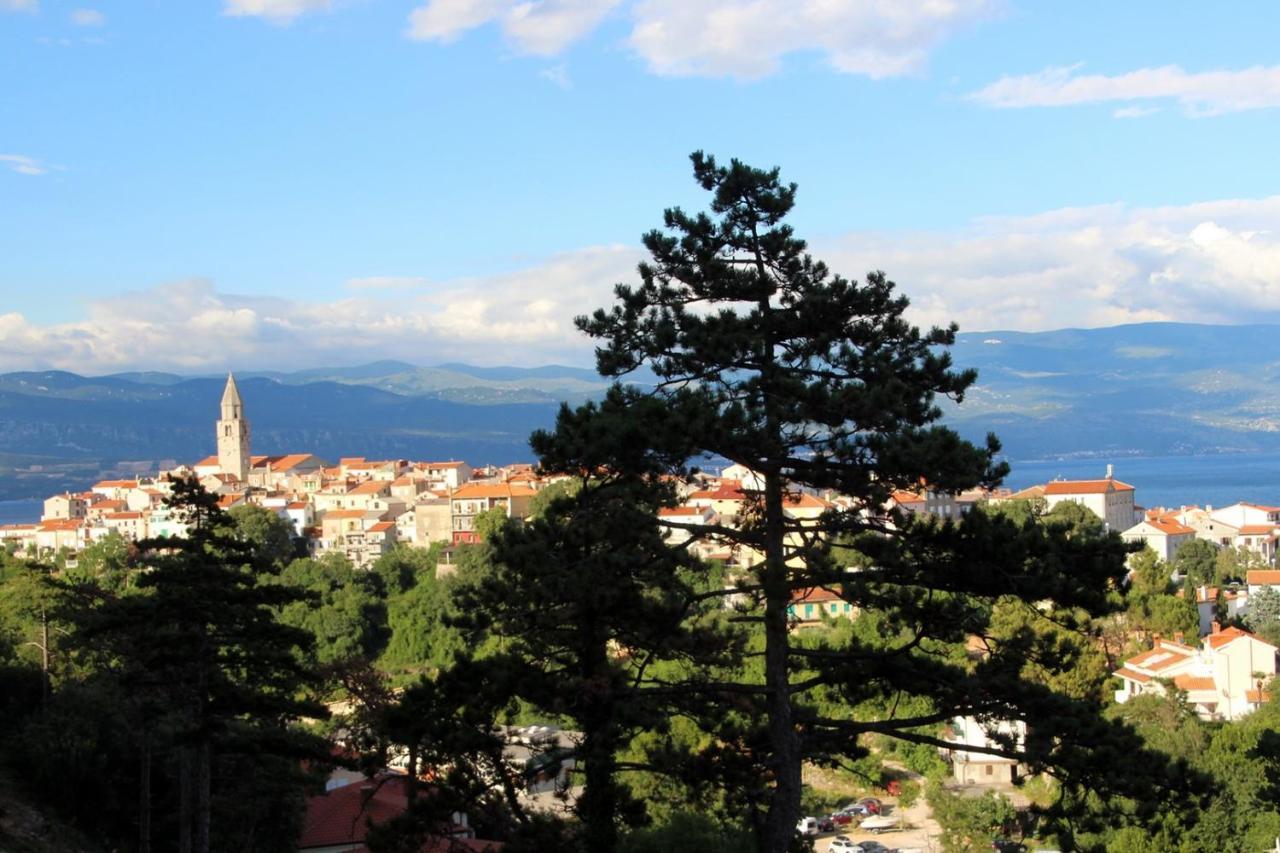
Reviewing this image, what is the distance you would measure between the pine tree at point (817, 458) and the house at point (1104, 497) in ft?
205

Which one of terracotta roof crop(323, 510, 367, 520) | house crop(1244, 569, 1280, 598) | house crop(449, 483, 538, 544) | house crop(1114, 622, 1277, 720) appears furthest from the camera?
terracotta roof crop(323, 510, 367, 520)

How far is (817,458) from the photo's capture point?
972 centimetres

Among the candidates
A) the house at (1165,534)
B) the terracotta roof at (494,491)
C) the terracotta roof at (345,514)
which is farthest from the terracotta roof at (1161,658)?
the terracotta roof at (345,514)

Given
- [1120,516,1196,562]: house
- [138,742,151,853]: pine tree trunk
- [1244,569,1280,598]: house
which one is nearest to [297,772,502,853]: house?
[138,742,151,853]: pine tree trunk

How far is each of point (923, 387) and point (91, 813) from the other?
1440 centimetres

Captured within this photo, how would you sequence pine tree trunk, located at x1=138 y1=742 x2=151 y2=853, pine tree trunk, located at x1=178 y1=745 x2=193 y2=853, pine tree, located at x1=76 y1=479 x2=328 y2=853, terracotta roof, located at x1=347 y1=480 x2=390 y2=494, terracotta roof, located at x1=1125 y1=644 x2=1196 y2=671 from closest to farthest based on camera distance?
pine tree, located at x1=76 y1=479 x2=328 y2=853
pine tree trunk, located at x1=178 y1=745 x2=193 y2=853
pine tree trunk, located at x1=138 y1=742 x2=151 y2=853
terracotta roof, located at x1=1125 y1=644 x2=1196 y2=671
terracotta roof, located at x1=347 y1=480 x2=390 y2=494

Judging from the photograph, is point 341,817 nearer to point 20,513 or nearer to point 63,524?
point 63,524

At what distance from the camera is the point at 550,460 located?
975 cm

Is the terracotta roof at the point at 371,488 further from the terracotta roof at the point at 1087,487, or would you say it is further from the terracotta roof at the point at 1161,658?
the terracotta roof at the point at 1161,658

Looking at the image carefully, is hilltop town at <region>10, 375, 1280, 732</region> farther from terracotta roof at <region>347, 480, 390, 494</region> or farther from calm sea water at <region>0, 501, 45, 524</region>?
calm sea water at <region>0, 501, 45, 524</region>

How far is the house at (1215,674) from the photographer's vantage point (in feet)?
115

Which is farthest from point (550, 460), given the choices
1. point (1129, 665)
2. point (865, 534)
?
point (1129, 665)

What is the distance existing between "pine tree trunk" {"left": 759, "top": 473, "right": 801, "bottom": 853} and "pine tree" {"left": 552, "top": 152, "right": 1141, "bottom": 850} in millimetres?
14

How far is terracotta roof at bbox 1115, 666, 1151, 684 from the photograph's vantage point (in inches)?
1400
